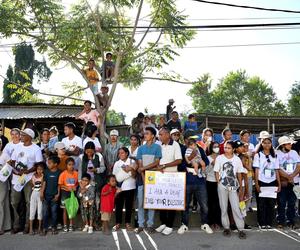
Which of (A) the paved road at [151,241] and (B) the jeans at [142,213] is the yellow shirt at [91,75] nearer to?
(B) the jeans at [142,213]

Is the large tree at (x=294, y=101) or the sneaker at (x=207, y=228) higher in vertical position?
the large tree at (x=294, y=101)

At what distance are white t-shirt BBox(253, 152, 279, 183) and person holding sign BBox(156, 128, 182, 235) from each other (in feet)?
5.27

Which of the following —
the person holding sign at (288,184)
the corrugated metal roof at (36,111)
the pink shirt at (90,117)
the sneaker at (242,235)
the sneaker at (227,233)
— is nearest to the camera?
the sneaker at (242,235)

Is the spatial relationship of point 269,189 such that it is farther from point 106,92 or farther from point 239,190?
point 106,92

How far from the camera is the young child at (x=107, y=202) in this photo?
21.1 feet

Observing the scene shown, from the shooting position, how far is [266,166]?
→ 6.86 metres

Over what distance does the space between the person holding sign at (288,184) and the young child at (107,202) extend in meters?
3.27

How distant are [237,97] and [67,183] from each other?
5400 cm

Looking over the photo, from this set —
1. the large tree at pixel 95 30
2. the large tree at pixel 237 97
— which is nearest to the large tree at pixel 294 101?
the large tree at pixel 237 97

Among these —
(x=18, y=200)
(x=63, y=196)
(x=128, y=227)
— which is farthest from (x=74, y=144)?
(x=128, y=227)

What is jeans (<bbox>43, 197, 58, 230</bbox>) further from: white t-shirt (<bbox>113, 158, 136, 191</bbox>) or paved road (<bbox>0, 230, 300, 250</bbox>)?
white t-shirt (<bbox>113, 158, 136, 191</bbox>)

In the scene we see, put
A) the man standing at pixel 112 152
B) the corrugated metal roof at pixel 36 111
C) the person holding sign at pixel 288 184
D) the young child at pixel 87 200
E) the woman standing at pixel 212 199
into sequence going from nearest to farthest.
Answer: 1. the young child at pixel 87 200
2. the woman standing at pixel 212 199
3. the person holding sign at pixel 288 184
4. the man standing at pixel 112 152
5. the corrugated metal roof at pixel 36 111

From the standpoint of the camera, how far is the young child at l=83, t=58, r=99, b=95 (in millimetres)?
12180

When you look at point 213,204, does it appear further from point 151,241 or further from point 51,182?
point 51,182
